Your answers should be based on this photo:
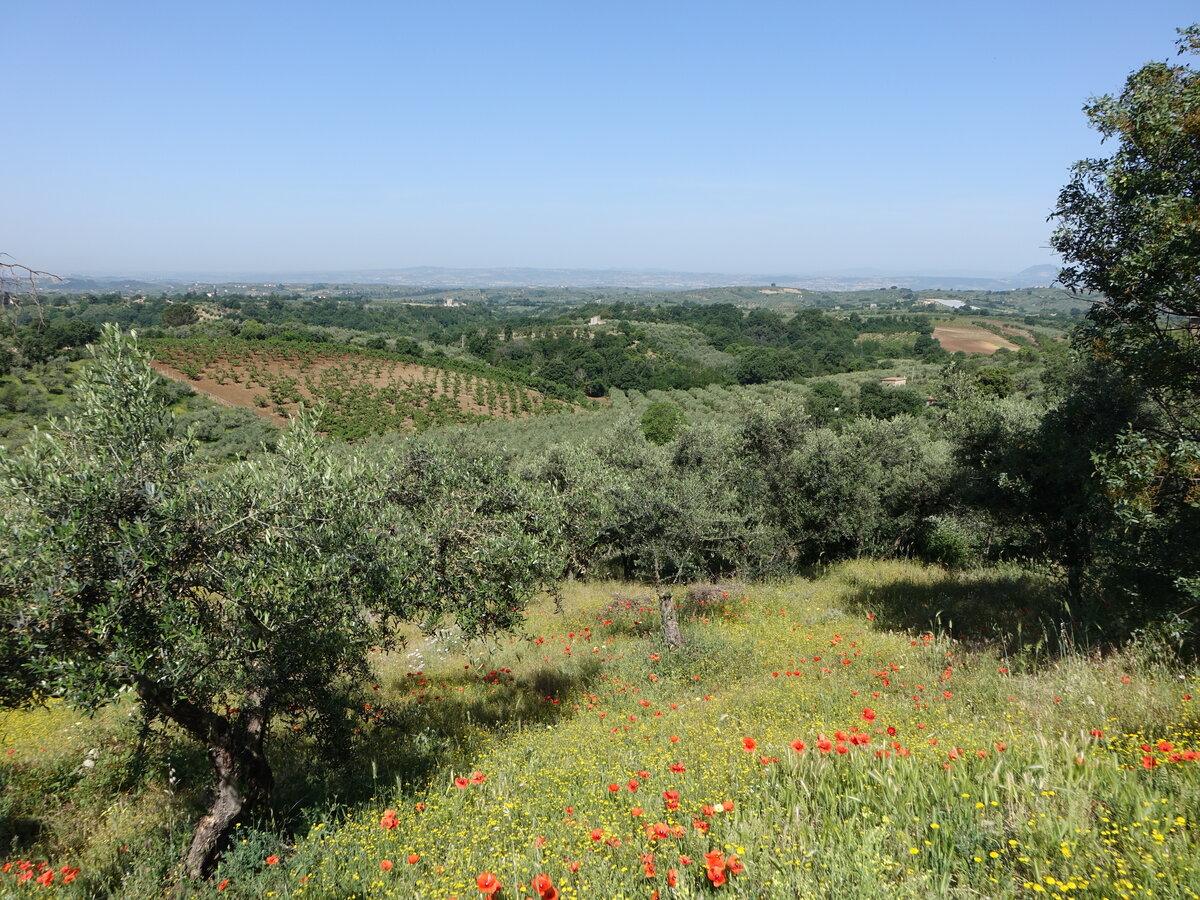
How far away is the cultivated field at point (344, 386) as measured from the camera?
7269cm

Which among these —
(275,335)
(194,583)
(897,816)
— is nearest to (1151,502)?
(897,816)

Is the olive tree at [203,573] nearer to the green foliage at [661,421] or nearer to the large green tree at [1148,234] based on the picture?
the large green tree at [1148,234]

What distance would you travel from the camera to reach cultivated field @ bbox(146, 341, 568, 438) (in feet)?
238

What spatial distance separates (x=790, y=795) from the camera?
4.81 meters

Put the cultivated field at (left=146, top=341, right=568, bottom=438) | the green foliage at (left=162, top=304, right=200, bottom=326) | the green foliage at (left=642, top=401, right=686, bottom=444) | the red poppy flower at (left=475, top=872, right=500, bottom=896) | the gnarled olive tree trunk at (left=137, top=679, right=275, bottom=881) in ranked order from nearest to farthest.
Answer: the red poppy flower at (left=475, top=872, right=500, bottom=896), the gnarled olive tree trunk at (left=137, top=679, right=275, bottom=881), the green foliage at (left=642, top=401, right=686, bottom=444), the cultivated field at (left=146, top=341, right=568, bottom=438), the green foliage at (left=162, top=304, right=200, bottom=326)

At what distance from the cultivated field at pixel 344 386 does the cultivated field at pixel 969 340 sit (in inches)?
3572

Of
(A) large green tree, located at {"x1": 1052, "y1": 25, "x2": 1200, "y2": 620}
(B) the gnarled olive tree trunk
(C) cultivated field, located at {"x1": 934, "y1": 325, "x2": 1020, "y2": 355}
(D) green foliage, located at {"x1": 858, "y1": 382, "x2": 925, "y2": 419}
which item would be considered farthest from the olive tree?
(C) cultivated field, located at {"x1": 934, "y1": 325, "x2": 1020, "y2": 355}

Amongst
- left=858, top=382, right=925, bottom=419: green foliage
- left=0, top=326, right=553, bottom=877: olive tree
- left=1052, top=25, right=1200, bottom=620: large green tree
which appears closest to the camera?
left=0, top=326, right=553, bottom=877: olive tree

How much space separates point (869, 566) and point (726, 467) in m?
6.31

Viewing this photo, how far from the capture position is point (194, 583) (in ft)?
17.8

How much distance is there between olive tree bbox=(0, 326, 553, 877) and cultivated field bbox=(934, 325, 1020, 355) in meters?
136

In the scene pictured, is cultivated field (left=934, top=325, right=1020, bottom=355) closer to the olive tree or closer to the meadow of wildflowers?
the meadow of wildflowers

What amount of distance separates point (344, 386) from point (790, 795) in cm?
8739

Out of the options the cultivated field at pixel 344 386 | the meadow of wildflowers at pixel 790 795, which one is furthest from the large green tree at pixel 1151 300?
the cultivated field at pixel 344 386
